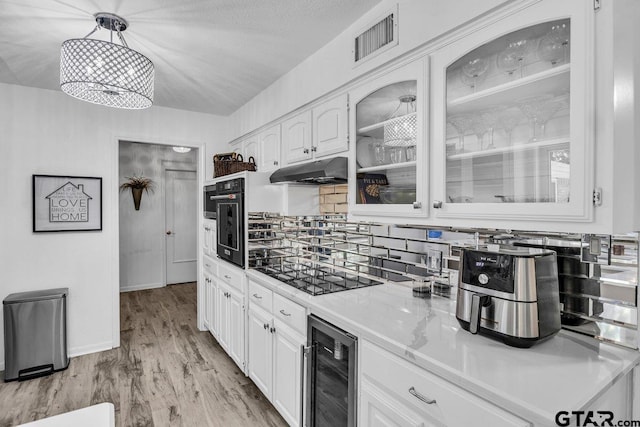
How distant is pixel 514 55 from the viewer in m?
1.27

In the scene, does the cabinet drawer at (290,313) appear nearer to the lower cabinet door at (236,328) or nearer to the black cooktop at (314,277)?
the black cooktop at (314,277)

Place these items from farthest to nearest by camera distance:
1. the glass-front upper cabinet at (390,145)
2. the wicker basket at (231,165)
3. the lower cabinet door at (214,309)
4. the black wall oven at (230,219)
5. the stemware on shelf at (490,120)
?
1. the lower cabinet door at (214,309)
2. the wicker basket at (231,165)
3. the black wall oven at (230,219)
4. the glass-front upper cabinet at (390,145)
5. the stemware on shelf at (490,120)

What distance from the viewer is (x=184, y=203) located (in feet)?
20.0

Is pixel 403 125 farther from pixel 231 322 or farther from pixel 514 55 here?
pixel 231 322

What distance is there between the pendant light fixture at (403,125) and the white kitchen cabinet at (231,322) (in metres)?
1.74

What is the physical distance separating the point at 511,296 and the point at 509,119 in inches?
26.0

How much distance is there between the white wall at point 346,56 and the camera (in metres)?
1.43

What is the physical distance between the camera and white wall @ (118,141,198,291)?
554cm

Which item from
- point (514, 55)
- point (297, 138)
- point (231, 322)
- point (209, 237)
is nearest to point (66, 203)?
point (209, 237)

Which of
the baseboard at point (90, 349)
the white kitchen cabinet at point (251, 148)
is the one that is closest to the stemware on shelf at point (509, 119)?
the white kitchen cabinet at point (251, 148)

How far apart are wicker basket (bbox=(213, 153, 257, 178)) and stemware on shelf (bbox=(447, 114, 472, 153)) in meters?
2.13

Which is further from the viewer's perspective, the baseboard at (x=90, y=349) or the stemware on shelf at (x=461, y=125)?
the baseboard at (x=90, y=349)

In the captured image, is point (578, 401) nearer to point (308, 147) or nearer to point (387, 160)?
point (387, 160)

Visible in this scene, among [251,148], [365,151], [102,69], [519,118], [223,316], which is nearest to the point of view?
[519,118]
